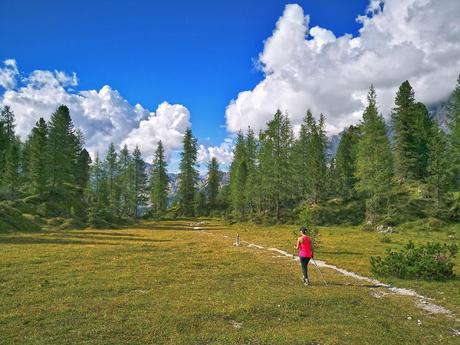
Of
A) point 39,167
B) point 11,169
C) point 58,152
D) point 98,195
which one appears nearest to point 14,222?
point 39,167

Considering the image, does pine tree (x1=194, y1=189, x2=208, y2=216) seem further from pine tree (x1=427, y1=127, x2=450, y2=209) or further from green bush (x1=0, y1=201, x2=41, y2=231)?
pine tree (x1=427, y1=127, x2=450, y2=209)

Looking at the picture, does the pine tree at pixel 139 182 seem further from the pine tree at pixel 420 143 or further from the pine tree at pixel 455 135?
the pine tree at pixel 455 135

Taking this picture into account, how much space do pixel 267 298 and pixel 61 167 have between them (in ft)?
229

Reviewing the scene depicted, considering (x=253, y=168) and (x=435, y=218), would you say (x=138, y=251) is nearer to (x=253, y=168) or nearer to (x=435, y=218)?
(x=435, y=218)

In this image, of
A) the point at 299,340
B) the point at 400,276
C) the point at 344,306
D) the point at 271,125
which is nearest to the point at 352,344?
the point at 299,340

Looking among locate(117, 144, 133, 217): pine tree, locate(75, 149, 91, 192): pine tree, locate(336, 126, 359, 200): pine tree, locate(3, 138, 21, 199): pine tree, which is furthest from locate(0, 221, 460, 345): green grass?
locate(75, 149, 91, 192): pine tree

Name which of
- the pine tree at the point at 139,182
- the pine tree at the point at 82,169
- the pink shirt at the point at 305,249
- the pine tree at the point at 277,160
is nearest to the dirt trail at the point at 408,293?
the pink shirt at the point at 305,249

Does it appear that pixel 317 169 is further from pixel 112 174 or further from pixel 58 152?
pixel 112 174

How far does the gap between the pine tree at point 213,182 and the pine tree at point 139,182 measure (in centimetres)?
1966

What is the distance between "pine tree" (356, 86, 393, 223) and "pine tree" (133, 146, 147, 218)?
6195cm

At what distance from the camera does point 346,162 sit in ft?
297

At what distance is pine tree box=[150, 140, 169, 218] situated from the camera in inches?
4082

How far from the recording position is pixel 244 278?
21.4m

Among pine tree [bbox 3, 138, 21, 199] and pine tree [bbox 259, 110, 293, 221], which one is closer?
pine tree [bbox 3, 138, 21, 199]
